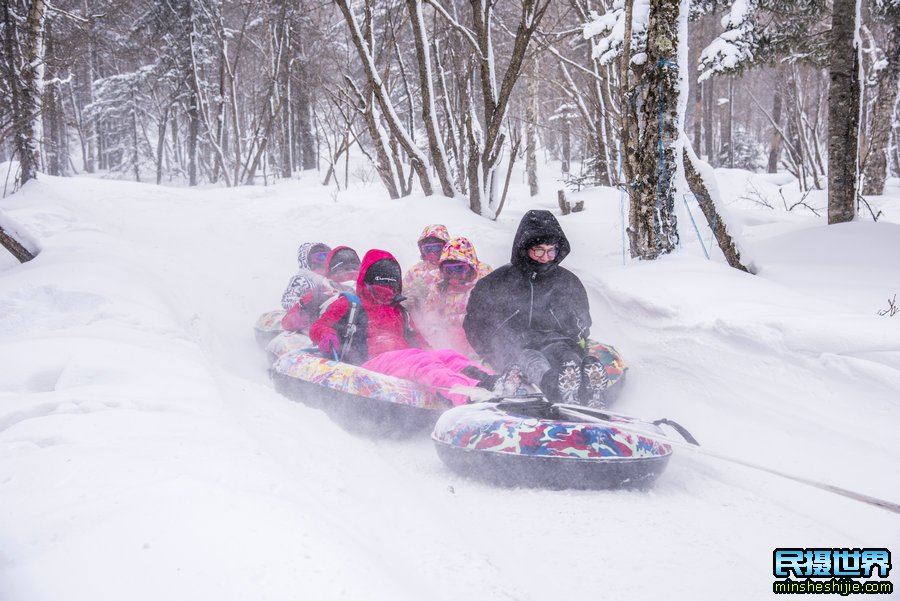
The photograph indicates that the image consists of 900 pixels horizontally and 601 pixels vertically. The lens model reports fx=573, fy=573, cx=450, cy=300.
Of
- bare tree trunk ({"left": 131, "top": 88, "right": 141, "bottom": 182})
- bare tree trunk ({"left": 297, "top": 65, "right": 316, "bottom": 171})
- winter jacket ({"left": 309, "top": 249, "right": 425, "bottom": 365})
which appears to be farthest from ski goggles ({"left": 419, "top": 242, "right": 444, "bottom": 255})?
bare tree trunk ({"left": 131, "top": 88, "right": 141, "bottom": 182})

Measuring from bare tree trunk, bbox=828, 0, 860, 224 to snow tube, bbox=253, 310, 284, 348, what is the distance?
6.43m

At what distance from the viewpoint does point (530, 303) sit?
4684 mm

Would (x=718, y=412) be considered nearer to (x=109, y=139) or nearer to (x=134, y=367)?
(x=134, y=367)

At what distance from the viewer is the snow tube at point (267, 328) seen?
6.40 metres

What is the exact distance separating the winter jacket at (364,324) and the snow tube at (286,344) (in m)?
0.69

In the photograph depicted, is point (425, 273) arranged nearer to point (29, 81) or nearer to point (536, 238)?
point (536, 238)

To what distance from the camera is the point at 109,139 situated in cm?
3172

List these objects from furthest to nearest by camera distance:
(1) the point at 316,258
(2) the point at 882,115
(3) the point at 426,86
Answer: (2) the point at 882,115, (3) the point at 426,86, (1) the point at 316,258

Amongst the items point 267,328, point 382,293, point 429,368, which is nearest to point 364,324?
point 382,293

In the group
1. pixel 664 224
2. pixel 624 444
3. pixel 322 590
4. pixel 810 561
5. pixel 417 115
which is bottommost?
pixel 810 561

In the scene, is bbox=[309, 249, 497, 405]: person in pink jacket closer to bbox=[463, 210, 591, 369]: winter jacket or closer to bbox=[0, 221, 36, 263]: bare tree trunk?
bbox=[463, 210, 591, 369]: winter jacket

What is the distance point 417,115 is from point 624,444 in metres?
21.8

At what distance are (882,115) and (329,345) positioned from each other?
11402 mm

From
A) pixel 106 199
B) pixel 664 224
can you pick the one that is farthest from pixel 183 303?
pixel 664 224
